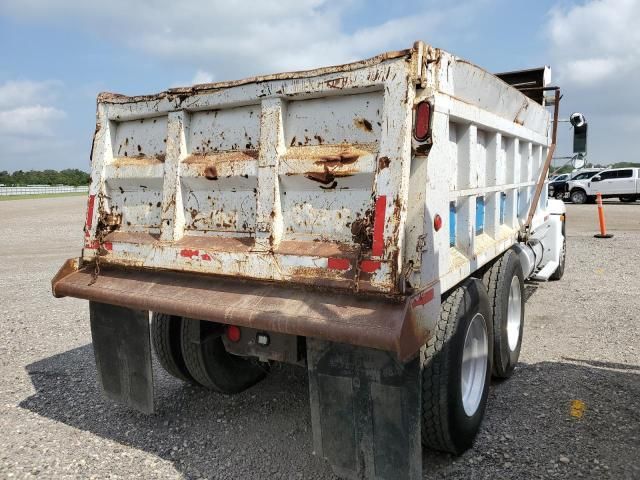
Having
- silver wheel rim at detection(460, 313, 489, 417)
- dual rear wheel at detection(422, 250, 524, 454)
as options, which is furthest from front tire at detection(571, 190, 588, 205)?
silver wheel rim at detection(460, 313, 489, 417)

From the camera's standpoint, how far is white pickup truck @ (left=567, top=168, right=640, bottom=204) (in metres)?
24.7

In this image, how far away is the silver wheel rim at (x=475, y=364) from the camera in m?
3.21

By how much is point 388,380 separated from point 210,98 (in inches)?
76.5

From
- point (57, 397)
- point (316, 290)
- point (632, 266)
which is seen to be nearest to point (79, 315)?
point (57, 397)

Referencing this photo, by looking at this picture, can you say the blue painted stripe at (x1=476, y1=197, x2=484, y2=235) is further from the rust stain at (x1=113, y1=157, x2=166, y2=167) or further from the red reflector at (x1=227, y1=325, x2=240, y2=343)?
the rust stain at (x1=113, y1=157, x2=166, y2=167)

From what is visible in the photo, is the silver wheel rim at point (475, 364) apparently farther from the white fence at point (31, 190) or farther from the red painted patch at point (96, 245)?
the white fence at point (31, 190)

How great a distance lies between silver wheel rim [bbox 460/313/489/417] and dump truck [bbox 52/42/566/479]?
0.05ft

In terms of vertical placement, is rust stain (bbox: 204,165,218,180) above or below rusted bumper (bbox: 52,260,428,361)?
above

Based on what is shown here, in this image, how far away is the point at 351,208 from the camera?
2607mm

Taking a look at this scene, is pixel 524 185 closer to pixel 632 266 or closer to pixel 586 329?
pixel 586 329

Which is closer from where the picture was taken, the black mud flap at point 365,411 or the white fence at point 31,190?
the black mud flap at point 365,411

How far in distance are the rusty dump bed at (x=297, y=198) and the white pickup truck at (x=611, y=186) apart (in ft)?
83.6

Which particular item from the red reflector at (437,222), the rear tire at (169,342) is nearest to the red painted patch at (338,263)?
the red reflector at (437,222)

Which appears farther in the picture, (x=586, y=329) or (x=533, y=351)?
(x=586, y=329)
